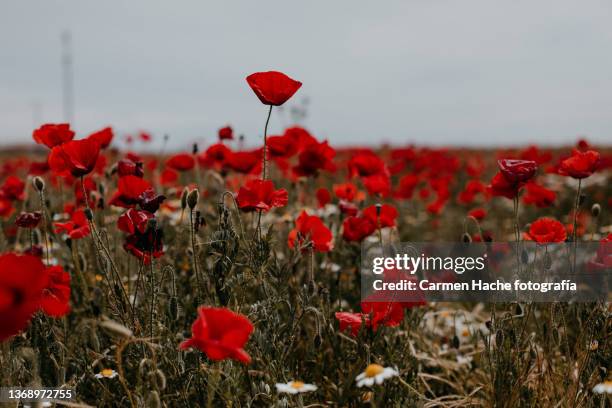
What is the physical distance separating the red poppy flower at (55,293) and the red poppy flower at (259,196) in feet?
2.51

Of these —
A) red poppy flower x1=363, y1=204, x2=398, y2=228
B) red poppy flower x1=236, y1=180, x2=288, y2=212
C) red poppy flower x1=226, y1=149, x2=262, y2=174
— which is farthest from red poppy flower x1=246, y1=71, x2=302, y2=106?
red poppy flower x1=226, y1=149, x2=262, y2=174

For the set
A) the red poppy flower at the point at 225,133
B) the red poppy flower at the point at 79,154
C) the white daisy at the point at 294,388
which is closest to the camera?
the white daisy at the point at 294,388

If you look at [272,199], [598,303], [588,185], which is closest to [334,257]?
[272,199]

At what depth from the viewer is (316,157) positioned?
321 cm

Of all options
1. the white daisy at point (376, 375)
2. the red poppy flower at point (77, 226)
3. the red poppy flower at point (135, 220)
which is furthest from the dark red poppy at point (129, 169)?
the white daisy at point (376, 375)

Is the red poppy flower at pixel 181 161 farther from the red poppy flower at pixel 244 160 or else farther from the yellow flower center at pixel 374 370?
the yellow flower center at pixel 374 370

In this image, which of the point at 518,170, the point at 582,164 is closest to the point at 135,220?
the point at 518,170

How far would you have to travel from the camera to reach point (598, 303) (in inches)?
87.5

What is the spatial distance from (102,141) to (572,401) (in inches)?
96.3

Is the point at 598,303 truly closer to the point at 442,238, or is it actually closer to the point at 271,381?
the point at 271,381

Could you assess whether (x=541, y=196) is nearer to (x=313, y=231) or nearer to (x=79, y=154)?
(x=313, y=231)

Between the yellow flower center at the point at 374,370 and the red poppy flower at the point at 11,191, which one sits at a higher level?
the red poppy flower at the point at 11,191

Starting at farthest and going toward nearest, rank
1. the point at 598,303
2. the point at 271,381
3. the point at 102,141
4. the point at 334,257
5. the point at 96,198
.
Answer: the point at 334,257 → the point at 96,198 → the point at 102,141 → the point at 598,303 → the point at 271,381

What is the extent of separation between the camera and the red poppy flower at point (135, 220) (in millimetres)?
2117
